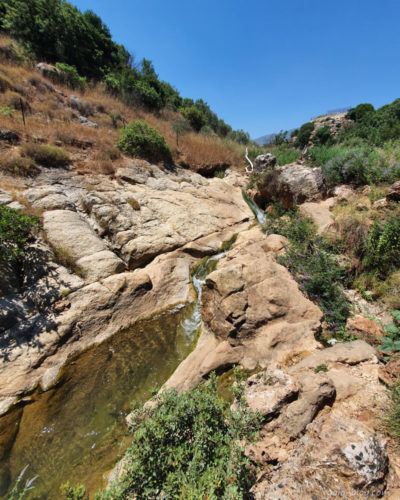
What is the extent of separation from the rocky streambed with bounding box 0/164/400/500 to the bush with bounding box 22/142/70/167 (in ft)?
4.23

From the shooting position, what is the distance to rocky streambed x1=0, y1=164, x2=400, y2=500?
1750mm

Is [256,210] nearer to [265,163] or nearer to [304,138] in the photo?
[265,163]

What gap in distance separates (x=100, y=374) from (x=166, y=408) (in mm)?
2254

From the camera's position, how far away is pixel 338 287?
4.08 metres

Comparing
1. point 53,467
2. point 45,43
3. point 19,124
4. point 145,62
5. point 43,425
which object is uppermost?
point 145,62

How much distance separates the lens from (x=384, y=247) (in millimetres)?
4117

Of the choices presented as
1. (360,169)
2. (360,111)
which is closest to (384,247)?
(360,169)

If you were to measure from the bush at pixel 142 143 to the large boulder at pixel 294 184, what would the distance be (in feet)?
18.5

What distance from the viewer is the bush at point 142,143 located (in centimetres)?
990

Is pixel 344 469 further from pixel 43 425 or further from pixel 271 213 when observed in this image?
pixel 271 213

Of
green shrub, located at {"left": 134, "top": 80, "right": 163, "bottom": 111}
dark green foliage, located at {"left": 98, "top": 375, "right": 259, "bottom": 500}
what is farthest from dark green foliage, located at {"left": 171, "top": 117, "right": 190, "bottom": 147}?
dark green foliage, located at {"left": 98, "top": 375, "right": 259, "bottom": 500}

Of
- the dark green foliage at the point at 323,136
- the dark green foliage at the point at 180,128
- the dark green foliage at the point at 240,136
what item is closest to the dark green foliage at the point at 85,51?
the dark green foliage at the point at 240,136

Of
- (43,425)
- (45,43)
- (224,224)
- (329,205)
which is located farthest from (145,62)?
(43,425)

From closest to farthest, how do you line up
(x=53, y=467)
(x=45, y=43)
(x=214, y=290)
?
(x=53, y=467), (x=214, y=290), (x=45, y=43)
